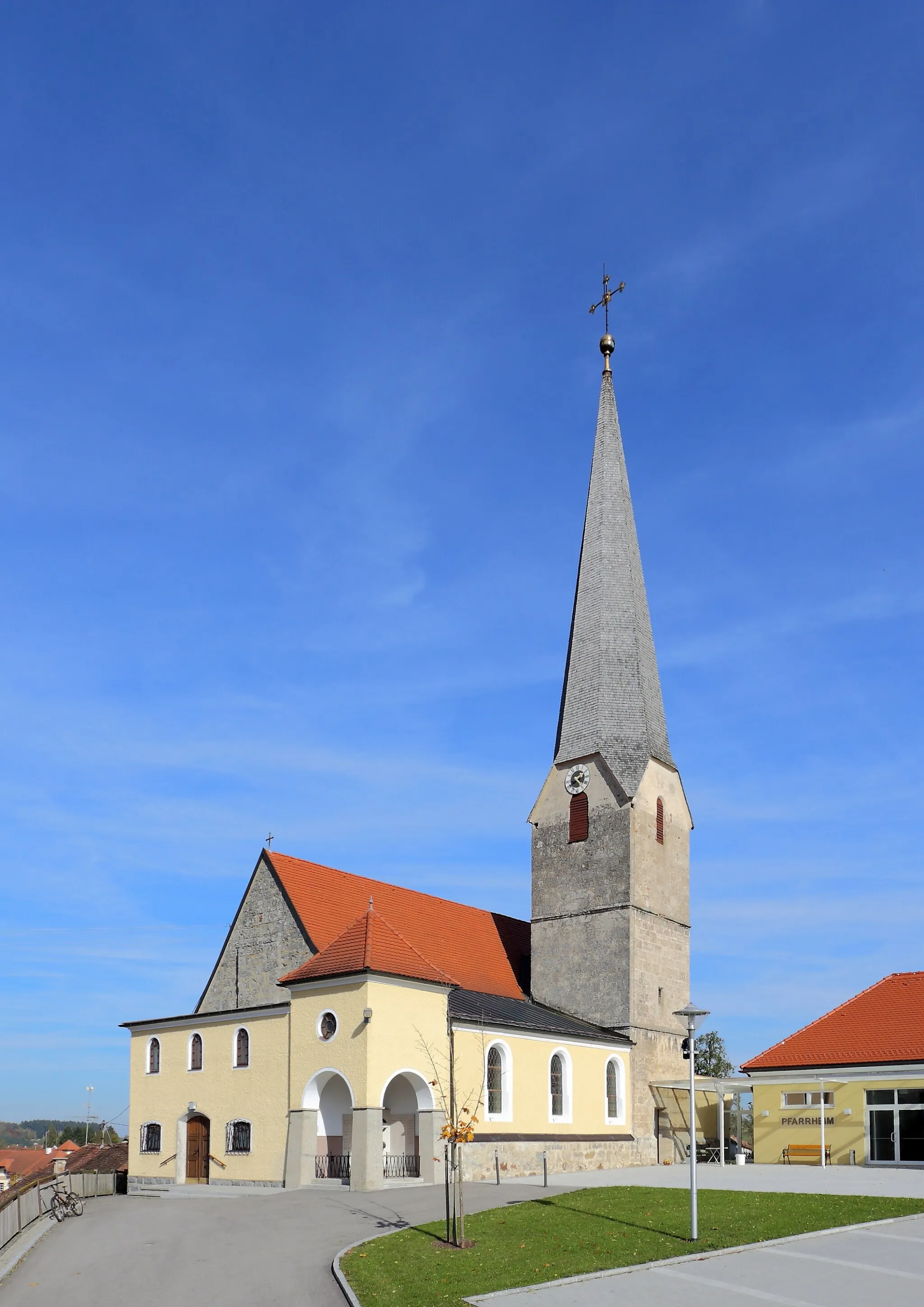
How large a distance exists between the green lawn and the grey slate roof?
7.94 meters

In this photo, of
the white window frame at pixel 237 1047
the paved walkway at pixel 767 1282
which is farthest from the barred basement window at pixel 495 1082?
the paved walkway at pixel 767 1282

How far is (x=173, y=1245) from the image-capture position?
18.0 metres

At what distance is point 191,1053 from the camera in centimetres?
3216

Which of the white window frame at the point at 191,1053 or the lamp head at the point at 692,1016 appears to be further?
the white window frame at the point at 191,1053

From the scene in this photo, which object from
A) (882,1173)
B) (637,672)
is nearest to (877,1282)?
(882,1173)

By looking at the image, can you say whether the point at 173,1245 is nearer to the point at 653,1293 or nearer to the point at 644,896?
the point at 653,1293

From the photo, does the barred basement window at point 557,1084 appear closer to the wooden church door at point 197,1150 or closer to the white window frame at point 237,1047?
the white window frame at point 237,1047

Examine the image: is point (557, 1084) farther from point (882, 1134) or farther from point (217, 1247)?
point (217, 1247)

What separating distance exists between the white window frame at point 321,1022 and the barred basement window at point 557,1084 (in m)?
7.64

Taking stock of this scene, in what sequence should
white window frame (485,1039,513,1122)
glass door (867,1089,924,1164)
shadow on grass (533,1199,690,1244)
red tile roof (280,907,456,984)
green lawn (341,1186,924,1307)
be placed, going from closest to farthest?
green lawn (341,1186,924,1307)
shadow on grass (533,1199,690,1244)
red tile roof (280,907,456,984)
white window frame (485,1039,513,1122)
glass door (867,1089,924,1164)

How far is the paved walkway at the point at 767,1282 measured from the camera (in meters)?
13.1

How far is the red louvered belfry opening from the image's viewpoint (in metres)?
39.1

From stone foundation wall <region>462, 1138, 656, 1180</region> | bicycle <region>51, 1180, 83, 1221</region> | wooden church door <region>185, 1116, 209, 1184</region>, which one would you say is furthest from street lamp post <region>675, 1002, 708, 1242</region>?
wooden church door <region>185, 1116, 209, 1184</region>

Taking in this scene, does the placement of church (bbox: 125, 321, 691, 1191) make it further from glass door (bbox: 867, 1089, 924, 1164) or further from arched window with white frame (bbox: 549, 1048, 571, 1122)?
glass door (bbox: 867, 1089, 924, 1164)
